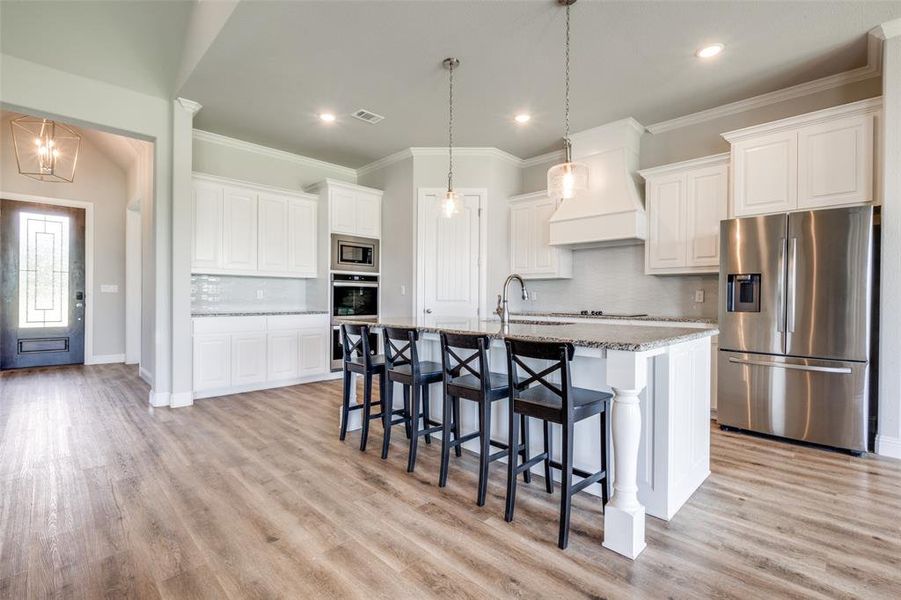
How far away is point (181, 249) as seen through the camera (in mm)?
4168

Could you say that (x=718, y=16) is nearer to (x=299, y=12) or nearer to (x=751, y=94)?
(x=751, y=94)

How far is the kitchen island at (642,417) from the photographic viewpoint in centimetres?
181

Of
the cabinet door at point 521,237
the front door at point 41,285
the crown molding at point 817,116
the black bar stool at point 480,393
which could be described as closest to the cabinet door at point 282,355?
the cabinet door at point 521,237

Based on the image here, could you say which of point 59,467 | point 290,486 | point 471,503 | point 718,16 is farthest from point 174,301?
point 718,16

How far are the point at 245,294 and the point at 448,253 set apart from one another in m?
2.55

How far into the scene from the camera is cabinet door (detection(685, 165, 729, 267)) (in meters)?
3.89

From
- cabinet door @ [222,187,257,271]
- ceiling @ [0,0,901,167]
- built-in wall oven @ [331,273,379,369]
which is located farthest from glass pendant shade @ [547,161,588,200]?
cabinet door @ [222,187,257,271]

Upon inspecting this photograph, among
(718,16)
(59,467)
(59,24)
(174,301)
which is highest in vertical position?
(59,24)

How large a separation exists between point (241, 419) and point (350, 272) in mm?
2275

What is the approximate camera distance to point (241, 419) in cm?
375

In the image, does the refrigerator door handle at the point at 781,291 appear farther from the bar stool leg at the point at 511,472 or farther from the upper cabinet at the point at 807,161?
the bar stool leg at the point at 511,472

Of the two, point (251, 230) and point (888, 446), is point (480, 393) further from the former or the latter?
point (251, 230)

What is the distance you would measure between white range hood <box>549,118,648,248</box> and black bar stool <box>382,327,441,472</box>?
2.55m

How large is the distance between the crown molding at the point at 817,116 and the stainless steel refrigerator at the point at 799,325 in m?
0.78
